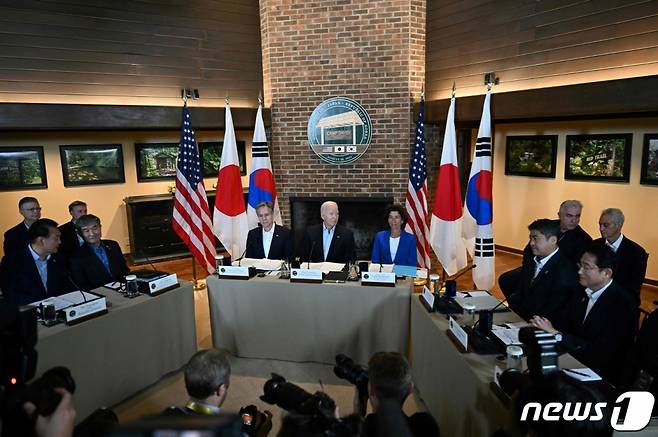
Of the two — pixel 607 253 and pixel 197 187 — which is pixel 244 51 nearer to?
pixel 197 187

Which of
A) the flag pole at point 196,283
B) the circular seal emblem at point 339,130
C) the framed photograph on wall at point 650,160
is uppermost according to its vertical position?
the circular seal emblem at point 339,130

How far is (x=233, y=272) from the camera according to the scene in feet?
12.7

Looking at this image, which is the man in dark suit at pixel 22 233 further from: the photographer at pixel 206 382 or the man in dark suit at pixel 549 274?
the man in dark suit at pixel 549 274

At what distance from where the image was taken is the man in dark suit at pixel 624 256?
147 inches

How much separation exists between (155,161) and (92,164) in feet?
3.18

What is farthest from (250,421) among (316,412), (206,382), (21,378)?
(21,378)

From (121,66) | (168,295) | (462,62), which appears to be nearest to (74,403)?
(168,295)

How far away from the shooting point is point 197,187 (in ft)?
17.6

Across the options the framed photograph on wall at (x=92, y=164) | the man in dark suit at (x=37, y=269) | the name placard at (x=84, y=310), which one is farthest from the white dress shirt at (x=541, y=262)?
the framed photograph on wall at (x=92, y=164)

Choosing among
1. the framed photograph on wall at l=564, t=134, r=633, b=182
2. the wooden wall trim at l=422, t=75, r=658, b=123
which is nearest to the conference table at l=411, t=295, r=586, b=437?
the wooden wall trim at l=422, t=75, r=658, b=123

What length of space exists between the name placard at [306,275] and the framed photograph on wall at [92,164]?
189 inches

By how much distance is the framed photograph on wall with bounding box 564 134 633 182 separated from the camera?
19.1 feet

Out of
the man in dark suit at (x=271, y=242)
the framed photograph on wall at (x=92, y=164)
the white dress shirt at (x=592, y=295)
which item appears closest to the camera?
the white dress shirt at (x=592, y=295)

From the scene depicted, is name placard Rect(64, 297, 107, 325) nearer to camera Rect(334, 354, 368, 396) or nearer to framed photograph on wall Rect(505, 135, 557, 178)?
camera Rect(334, 354, 368, 396)
